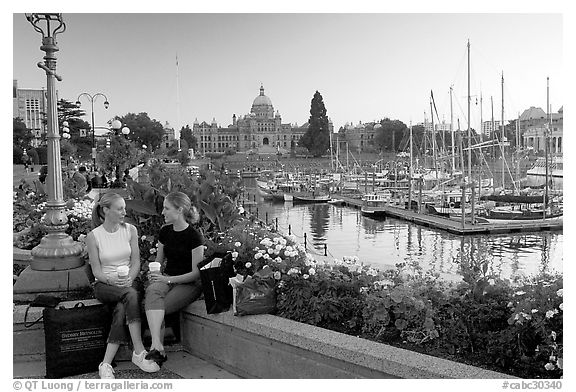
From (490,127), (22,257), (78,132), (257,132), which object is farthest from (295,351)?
(257,132)

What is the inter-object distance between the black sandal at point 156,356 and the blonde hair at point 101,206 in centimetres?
107

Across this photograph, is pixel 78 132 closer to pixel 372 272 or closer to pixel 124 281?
pixel 124 281

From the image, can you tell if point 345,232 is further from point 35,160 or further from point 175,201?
point 175,201

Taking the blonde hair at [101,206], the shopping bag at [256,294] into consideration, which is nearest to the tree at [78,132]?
the blonde hair at [101,206]

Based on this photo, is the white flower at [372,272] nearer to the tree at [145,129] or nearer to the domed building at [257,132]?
the tree at [145,129]

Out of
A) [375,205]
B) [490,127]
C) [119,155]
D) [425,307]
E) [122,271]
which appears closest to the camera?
[425,307]

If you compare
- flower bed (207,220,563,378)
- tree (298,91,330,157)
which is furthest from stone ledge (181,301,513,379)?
tree (298,91,330,157)

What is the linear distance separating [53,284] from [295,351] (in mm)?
2440

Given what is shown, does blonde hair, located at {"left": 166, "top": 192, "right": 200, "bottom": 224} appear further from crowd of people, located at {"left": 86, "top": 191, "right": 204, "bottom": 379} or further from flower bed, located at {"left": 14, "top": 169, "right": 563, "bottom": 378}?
flower bed, located at {"left": 14, "top": 169, "right": 563, "bottom": 378}

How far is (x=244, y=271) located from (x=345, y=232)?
29.0 m

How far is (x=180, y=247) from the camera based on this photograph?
14.9 ft

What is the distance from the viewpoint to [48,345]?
419cm

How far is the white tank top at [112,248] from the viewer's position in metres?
4.45

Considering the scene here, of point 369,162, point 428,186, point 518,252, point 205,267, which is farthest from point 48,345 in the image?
point 369,162
